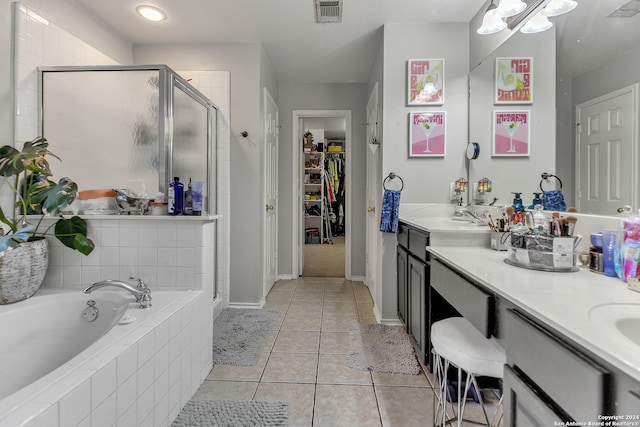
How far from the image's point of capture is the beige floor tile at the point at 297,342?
208cm

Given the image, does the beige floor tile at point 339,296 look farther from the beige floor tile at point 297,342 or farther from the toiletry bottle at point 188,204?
the toiletry bottle at point 188,204

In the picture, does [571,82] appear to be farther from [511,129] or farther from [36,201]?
[36,201]

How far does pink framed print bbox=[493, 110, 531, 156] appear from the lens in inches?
66.6

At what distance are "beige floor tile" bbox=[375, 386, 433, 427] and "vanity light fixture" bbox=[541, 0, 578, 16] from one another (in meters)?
1.98

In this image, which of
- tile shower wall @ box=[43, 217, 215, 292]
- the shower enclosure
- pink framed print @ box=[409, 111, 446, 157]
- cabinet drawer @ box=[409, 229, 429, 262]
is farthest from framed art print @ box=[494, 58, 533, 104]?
the shower enclosure

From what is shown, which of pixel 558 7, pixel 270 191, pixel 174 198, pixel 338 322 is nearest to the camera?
pixel 558 7

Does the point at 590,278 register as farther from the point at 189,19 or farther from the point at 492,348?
the point at 189,19

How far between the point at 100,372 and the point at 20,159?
135 cm

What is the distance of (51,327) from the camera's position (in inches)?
57.9

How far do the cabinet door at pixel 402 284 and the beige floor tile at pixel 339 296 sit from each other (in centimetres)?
90

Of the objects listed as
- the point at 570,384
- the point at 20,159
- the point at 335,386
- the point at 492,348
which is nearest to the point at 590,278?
the point at 492,348

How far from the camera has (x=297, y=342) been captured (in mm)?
2189

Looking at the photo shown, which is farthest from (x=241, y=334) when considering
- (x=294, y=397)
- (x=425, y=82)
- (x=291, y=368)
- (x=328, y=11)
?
(x=328, y=11)

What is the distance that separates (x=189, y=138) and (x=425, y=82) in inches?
75.2
